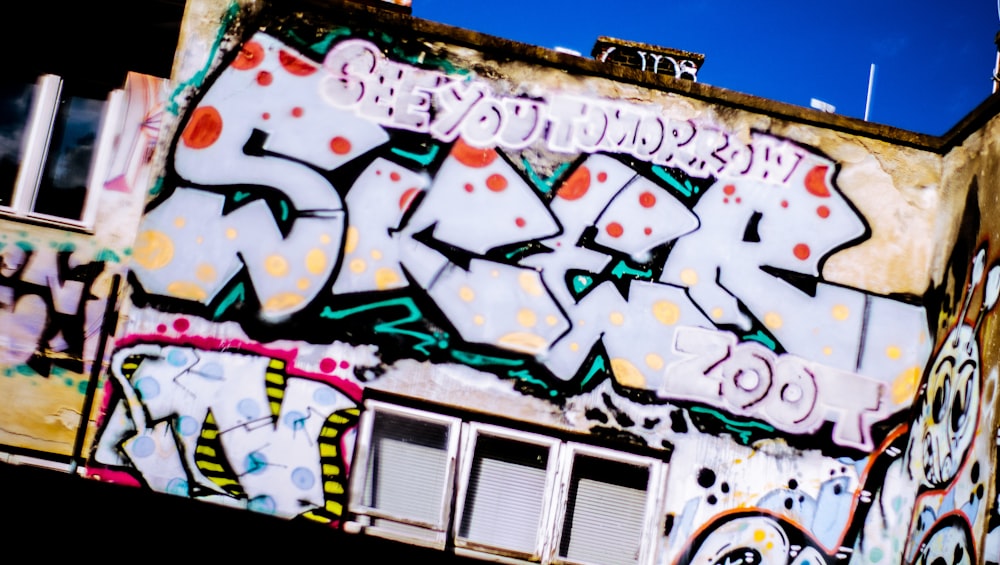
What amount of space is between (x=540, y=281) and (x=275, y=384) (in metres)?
1.73

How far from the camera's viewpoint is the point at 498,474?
522cm

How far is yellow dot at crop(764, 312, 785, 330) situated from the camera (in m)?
5.30

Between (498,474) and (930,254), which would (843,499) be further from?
(498,474)

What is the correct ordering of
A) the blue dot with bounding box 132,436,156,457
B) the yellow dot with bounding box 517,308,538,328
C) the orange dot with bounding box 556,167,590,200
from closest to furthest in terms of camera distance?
1. the blue dot with bounding box 132,436,156,457
2. the yellow dot with bounding box 517,308,538,328
3. the orange dot with bounding box 556,167,590,200

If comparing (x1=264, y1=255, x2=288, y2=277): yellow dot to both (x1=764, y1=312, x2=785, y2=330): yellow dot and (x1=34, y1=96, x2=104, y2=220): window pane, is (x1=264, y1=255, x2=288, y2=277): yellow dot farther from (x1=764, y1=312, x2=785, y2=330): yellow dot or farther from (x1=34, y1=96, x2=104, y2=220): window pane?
(x1=764, y1=312, x2=785, y2=330): yellow dot

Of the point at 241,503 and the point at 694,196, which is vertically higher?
the point at 694,196

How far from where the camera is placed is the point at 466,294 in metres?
5.22

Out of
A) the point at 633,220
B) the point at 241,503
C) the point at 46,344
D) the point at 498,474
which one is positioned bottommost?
the point at 241,503

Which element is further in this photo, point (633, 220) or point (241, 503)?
point (633, 220)

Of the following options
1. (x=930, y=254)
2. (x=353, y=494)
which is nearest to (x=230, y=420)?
(x=353, y=494)

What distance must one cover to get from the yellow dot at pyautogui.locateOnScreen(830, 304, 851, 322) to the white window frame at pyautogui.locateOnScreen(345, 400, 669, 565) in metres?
1.45

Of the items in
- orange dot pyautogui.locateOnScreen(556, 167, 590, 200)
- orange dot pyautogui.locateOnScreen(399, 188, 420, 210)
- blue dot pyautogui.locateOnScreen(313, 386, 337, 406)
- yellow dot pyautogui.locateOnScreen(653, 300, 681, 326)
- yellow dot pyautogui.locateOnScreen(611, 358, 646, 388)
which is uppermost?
orange dot pyautogui.locateOnScreen(556, 167, 590, 200)

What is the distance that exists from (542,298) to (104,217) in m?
2.75

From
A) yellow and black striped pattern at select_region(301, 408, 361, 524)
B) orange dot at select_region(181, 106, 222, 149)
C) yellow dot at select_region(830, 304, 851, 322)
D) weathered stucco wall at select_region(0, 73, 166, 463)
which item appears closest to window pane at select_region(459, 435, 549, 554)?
yellow and black striped pattern at select_region(301, 408, 361, 524)
